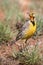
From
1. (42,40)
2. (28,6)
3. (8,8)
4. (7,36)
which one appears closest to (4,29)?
(7,36)

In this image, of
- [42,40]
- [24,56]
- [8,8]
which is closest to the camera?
[24,56]

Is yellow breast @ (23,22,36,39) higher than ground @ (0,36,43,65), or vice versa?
yellow breast @ (23,22,36,39)

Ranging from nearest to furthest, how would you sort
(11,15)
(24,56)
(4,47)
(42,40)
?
(24,56) → (4,47) → (42,40) → (11,15)

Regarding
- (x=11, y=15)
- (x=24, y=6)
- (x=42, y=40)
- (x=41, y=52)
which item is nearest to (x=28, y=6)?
(x=24, y=6)

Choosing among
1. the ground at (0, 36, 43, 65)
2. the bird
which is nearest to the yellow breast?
the bird

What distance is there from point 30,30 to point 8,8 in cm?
454

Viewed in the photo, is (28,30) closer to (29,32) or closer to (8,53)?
(29,32)

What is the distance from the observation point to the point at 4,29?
9992mm

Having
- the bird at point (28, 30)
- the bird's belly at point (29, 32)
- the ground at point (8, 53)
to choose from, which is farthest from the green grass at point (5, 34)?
the bird's belly at point (29, 32)

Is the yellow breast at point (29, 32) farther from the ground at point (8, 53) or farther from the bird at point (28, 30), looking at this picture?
the ground at point (8, 53)

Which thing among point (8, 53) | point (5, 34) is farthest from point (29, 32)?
point (5, 34)

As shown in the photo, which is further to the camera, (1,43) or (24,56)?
(1,43)

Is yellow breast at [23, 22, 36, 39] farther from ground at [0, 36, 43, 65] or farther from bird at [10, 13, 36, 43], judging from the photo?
ground at [0, 36, 43, 65]

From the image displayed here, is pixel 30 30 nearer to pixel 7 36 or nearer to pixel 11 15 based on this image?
pixel 7 36
